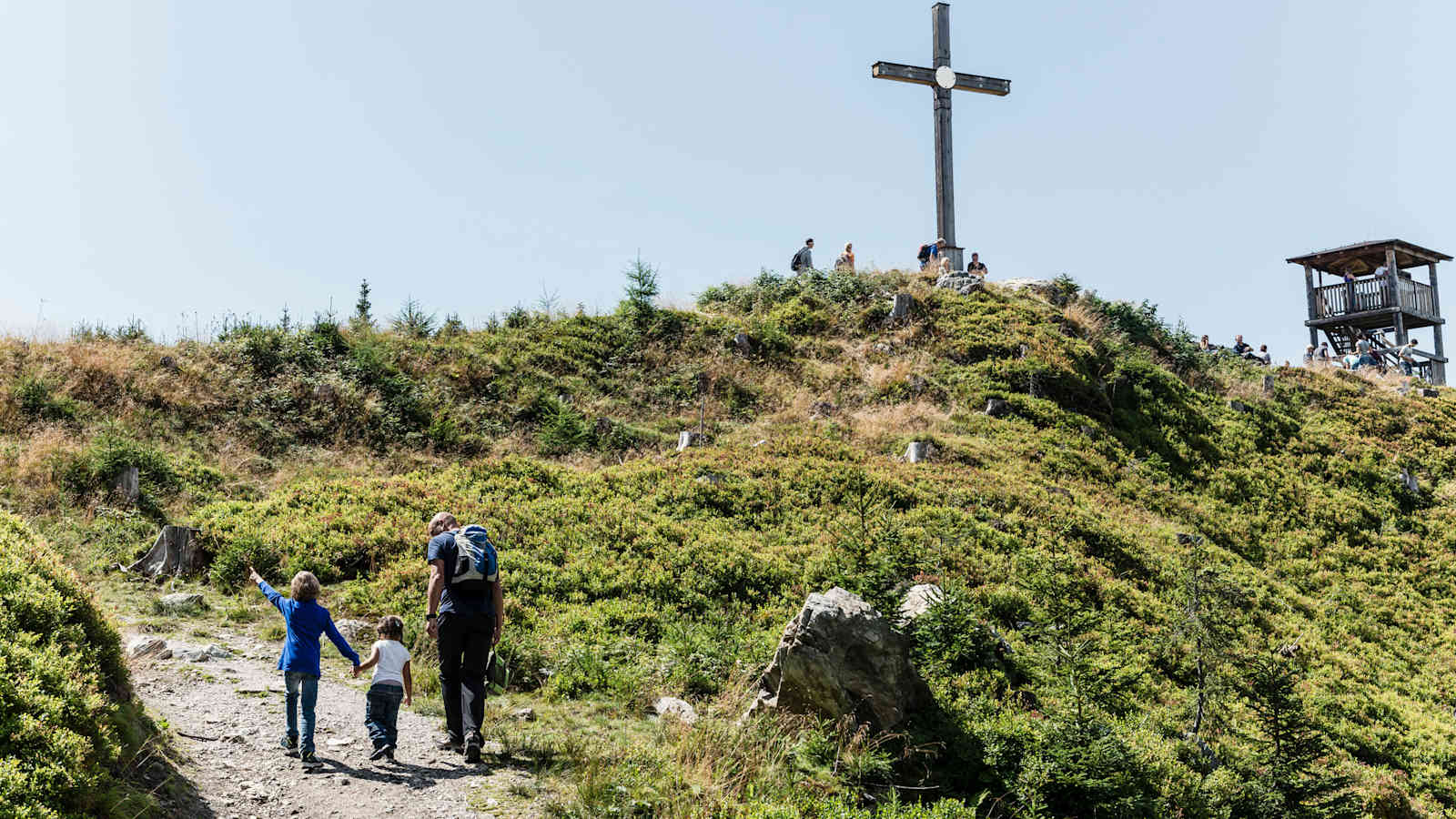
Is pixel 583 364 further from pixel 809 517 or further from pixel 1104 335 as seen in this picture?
pixel 1104 335

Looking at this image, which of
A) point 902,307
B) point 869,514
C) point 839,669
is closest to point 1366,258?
point 902,307

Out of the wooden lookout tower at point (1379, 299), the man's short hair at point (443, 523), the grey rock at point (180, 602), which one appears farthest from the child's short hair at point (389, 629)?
the wooden lookout tower at point (1379, 299)

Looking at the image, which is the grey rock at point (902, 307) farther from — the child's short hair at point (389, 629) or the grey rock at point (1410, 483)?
the child's short hair at point (389, 629)

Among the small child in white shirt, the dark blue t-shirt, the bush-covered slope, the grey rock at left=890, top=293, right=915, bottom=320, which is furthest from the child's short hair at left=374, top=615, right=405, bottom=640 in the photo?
the grey rock at left=890, top=293, right=915, bottom=320

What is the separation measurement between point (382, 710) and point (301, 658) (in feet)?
2.29

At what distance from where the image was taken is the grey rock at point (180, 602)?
10945mm

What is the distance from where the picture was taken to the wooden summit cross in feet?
86.5

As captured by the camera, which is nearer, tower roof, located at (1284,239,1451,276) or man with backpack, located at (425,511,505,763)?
A: man with backpack, located at (425,511,505,763)

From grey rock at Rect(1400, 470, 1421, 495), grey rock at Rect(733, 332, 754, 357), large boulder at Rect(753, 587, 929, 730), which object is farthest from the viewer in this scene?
grey rock at Rect(733, 332, 754, 357)

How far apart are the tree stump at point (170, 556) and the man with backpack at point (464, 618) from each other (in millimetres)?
6772

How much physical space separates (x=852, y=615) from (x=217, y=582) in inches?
325

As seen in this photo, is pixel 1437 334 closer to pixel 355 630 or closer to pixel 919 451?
pixel 919 451

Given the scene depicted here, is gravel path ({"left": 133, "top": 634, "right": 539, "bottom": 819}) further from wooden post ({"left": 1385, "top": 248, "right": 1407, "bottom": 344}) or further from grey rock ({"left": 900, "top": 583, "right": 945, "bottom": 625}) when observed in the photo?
wooden post ({"left": 1385, "top": 248, "right": 1407, "bottom": 344})

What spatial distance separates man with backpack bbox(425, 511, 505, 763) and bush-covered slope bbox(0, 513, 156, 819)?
2.01 m
